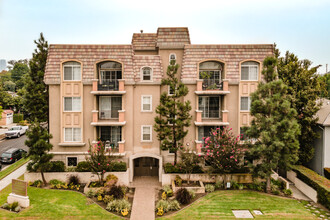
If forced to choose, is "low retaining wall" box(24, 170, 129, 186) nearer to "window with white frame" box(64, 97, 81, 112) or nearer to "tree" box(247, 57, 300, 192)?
"window with white frame" box(64, 97, 81, 112)

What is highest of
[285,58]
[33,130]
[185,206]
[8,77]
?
[8,77]

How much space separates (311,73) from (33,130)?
26351 millimetres

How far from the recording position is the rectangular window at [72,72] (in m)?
21.4

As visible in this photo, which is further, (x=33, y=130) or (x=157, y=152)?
(x=157, y=152)

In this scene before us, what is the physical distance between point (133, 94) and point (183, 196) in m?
10.4

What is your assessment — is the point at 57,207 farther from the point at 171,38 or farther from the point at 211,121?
the point at 171,38

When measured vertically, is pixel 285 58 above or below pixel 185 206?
above

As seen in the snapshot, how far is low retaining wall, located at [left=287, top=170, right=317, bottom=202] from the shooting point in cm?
1784

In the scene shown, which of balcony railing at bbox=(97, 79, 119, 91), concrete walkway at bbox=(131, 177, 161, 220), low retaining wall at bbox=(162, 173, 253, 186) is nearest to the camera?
concrete walkway at bbox=(131, 177, 161, 220)

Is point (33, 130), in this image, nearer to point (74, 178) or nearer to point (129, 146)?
point (74, 178)

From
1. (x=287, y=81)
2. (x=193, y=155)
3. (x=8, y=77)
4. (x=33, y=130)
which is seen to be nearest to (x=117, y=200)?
(x=193, y=155)

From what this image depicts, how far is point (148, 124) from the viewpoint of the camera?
21.7 m

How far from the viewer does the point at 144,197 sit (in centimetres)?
1834

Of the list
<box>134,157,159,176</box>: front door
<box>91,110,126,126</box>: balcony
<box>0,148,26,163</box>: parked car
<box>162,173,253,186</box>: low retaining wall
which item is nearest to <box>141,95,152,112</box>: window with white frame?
<box>91,110,126,126</box>: balcony
